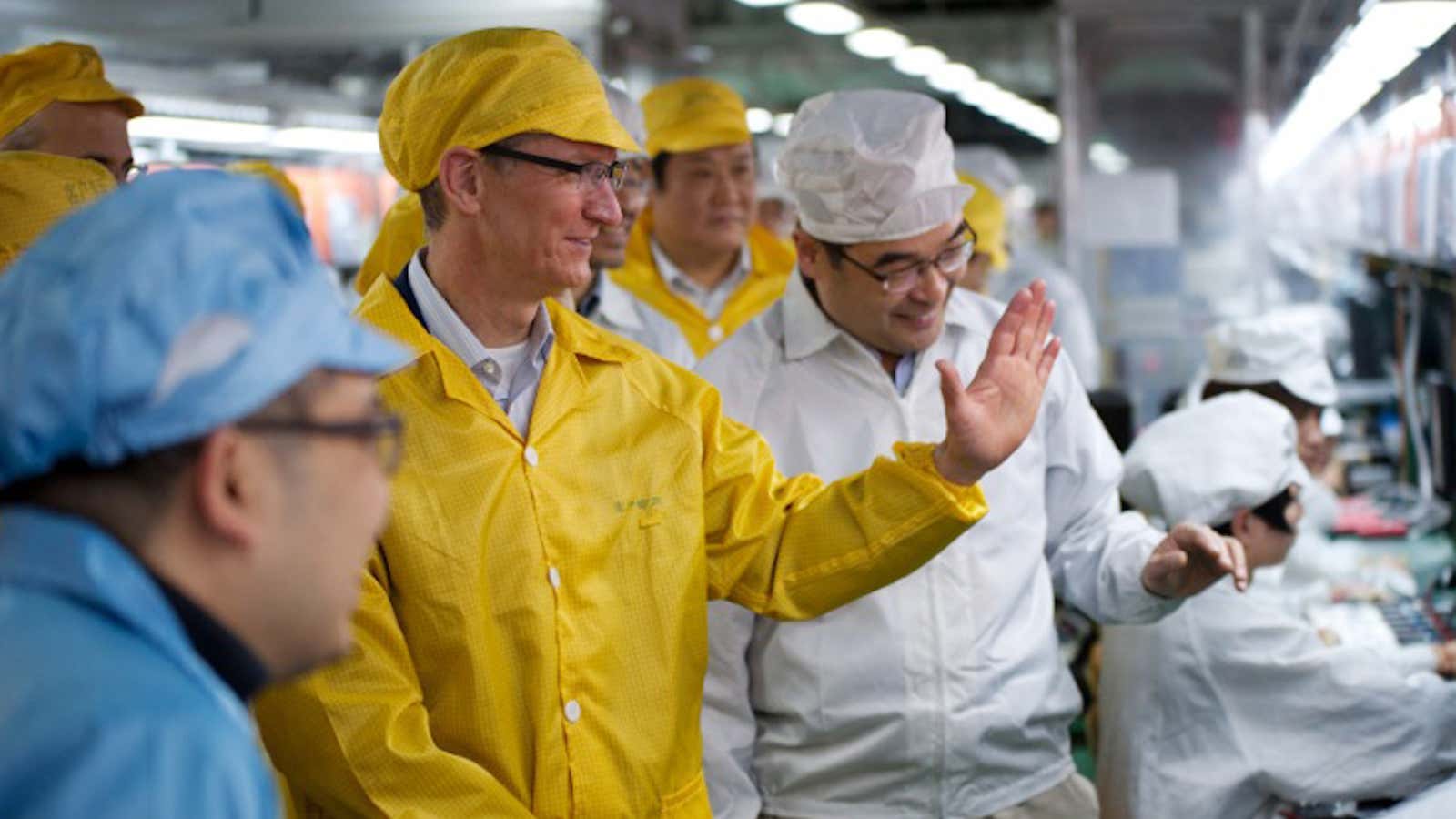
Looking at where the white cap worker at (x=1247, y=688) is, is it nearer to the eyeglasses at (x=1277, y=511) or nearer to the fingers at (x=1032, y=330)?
the eyeglasses at (x=1277, y=511)

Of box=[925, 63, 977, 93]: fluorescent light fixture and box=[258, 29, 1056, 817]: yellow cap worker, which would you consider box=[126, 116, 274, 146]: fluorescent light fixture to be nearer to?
box=[258, 29, 1056, 817]: yellow cap worker

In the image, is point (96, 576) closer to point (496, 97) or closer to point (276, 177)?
point (496, 97)

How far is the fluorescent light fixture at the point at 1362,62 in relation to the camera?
399 centimetres

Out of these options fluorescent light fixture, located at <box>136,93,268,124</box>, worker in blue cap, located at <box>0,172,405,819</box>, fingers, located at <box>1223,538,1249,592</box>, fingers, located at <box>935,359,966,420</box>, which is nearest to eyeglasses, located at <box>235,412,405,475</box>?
worker in blue cap, located at <box>0,172,405,819</box>

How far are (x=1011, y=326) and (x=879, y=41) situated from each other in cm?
711

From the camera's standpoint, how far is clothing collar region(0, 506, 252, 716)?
41.1 inches

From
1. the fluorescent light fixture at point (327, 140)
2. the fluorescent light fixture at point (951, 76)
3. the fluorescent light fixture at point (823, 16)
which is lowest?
the fluorescent light fixture at point (327, 140)

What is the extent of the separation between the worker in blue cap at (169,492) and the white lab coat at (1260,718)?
2.33m

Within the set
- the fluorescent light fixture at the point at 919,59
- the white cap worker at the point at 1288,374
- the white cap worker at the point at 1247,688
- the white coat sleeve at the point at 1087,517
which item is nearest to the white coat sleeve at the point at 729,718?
the white coat sleeve at the point at 1087,517

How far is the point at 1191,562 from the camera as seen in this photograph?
253 cm

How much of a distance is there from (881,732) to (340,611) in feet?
4.96

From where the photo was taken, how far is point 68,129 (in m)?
2.84

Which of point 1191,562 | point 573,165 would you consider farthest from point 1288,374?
point 573,165

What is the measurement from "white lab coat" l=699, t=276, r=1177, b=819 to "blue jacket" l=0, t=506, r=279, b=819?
5.09 ft
